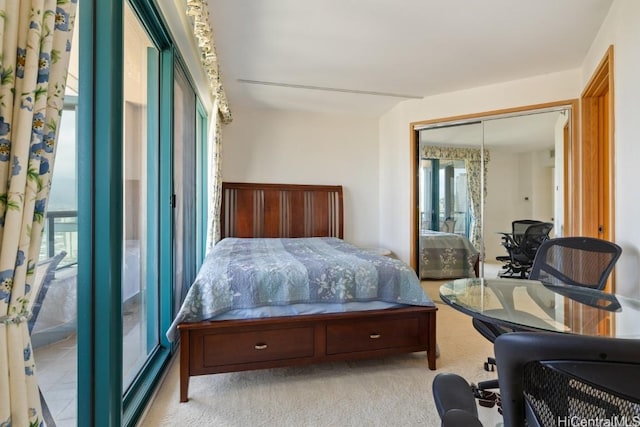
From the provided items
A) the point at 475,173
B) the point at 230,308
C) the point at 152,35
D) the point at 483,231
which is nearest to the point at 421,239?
the point at 483,231

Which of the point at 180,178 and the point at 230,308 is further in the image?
the point at 180,178

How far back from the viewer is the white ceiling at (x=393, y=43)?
2166 mm

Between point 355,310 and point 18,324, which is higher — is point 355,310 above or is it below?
below

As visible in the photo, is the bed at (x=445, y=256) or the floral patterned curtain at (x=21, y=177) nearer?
the floral patterned curtain at (x=21, y=177)

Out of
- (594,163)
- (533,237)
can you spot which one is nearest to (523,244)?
(533,237)

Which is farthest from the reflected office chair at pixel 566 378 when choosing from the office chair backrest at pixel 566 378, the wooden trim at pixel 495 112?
the wooden trim at pixel 495 112

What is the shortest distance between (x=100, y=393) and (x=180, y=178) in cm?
181

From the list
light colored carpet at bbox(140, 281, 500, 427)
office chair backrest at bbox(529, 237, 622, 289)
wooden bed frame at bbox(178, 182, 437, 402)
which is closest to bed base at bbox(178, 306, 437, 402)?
wooden bed frame at bbox(178, 182, 437, 402)

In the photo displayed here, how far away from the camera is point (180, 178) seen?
2.75 m

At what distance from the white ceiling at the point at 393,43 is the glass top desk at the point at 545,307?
1.86m

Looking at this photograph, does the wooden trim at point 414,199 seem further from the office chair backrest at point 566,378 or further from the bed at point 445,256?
the office chair backrest at point 566,378

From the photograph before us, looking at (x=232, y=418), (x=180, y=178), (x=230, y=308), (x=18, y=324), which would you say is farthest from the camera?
(x=180, y=178)

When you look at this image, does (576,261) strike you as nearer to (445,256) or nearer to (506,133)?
(506,133)

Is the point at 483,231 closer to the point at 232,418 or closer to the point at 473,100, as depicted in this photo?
the point at 473,100
